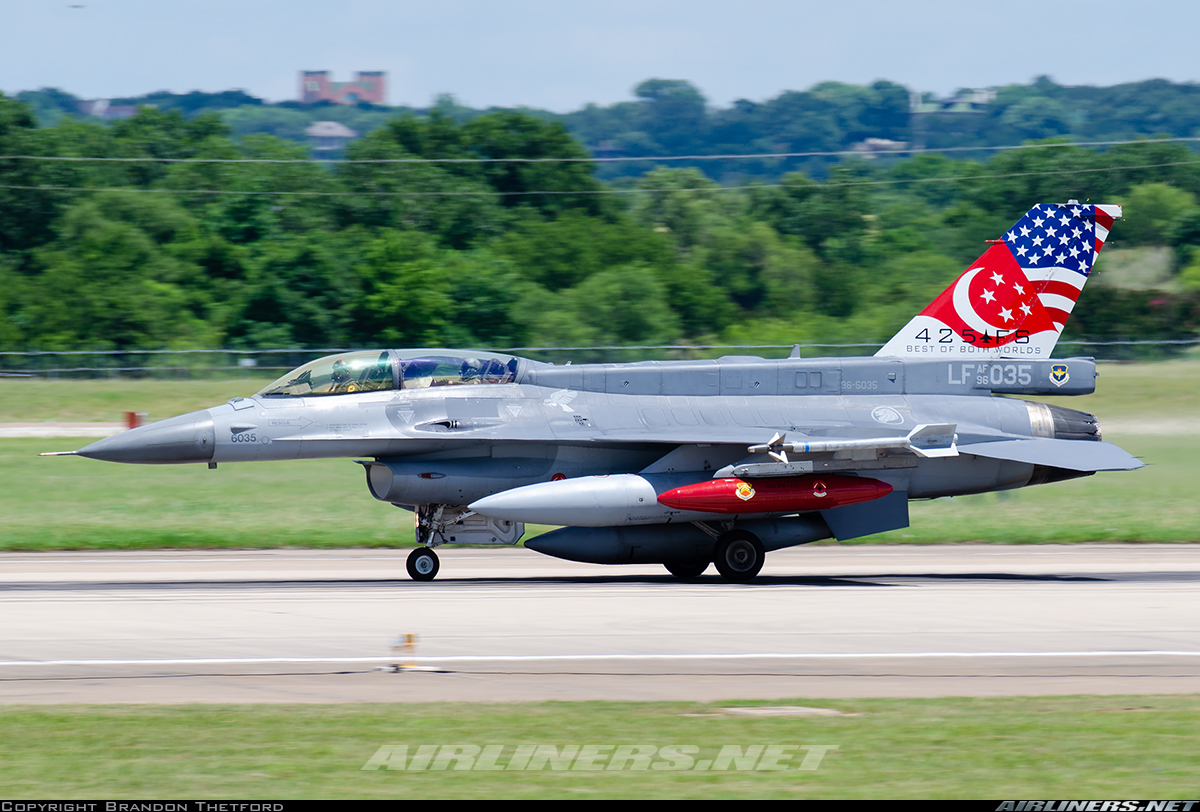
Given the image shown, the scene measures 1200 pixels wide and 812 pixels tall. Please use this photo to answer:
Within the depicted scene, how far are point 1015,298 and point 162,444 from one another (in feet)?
39.0

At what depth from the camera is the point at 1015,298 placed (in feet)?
64.2

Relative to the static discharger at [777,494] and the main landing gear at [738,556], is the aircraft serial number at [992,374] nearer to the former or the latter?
the static discharger at [777,494]

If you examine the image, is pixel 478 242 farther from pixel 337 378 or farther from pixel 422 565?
pixel 422 565

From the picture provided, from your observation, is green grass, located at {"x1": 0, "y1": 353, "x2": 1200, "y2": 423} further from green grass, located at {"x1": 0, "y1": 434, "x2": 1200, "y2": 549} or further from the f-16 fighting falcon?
the f-16 fighting falcon

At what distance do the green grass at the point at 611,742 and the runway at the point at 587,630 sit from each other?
23.8 inches

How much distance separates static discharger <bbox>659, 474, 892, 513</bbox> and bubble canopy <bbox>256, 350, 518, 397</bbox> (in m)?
3.11

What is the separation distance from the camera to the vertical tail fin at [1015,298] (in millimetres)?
19469

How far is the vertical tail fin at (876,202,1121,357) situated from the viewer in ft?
63.9

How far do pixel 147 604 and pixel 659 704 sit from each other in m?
7.67

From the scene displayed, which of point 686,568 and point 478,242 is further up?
point 478,242

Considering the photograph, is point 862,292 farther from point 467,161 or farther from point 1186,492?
point 1186,492

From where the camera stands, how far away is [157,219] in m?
59.7

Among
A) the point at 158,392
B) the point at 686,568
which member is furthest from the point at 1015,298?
the point at 158,392

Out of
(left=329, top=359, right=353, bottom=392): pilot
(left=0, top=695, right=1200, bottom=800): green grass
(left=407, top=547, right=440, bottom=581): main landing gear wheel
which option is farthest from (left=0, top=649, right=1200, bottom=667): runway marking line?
(left=329, top=359, right=353, bottom=392): pilot
